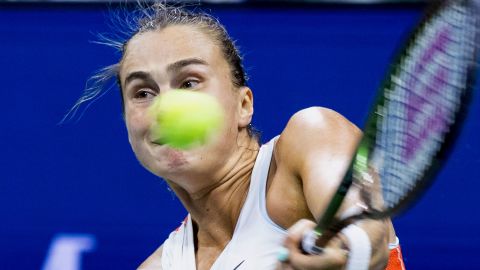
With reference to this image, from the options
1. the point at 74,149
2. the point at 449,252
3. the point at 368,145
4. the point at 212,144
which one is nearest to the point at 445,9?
the point at 368,145

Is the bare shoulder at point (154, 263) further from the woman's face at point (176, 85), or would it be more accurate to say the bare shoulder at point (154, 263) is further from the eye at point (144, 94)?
the eye at point (144, 94)

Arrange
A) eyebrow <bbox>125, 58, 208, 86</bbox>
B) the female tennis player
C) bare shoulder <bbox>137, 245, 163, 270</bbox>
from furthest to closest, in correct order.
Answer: bare shoulder <bbox>137, 245, 163, 270</bbox>
eyebrow <bbox>125, 58, 208, 86</bbox>
the female tennis player

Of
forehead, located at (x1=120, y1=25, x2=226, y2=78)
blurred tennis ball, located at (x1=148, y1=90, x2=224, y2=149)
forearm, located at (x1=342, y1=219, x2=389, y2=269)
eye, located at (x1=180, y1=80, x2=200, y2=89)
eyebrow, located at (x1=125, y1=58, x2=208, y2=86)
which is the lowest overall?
forearm, located at (x1=342, y1=219, x2=389, y2=269)

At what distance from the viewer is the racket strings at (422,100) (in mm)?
1529

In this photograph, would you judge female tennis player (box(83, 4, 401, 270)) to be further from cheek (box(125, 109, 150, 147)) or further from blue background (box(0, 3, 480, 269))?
blue background (box(0, 3, 480, 269))

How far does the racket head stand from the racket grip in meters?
0.10

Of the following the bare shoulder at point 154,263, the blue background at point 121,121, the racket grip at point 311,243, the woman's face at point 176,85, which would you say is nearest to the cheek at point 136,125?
the woman's face at point 176,85

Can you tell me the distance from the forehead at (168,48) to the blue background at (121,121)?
1161mm

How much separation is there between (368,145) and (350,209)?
12cm

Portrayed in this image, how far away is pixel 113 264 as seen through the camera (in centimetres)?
330

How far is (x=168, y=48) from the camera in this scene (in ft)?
7.26

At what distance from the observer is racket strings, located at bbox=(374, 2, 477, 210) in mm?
1529

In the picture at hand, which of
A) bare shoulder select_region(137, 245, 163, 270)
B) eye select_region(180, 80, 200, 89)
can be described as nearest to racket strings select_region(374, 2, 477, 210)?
eye select_region(180, 80, 200, 89)

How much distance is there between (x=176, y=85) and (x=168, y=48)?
0.09m
